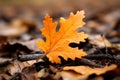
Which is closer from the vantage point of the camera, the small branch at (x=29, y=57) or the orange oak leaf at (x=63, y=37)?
the orange oak leaf at (x=63, y=37)

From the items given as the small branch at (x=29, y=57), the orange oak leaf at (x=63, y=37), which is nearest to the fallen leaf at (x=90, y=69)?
the orange oak leaf at (x=63, y=37)

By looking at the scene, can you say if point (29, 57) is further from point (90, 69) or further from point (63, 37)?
point (90, 69)

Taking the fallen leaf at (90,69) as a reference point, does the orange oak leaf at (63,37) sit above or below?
above

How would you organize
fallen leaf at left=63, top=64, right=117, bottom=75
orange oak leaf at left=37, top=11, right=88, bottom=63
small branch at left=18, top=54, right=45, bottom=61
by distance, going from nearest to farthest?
fallen leaf at left=63, top=64, right=117, bottom=75 < orange oak leaf at left=37, top=11, right=88, bottom=63 < small branch at left=18, top=54, right=45, bottom=61

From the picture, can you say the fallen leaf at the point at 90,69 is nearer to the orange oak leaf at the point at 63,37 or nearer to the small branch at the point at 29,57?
the orange oak leaf at the point at 63,37

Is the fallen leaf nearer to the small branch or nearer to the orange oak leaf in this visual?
the orange oak leaf

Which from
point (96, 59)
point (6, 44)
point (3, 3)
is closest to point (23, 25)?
point (6, 44)

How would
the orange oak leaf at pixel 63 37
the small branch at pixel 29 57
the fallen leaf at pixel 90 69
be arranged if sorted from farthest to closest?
the small branch at pixel 29 57 → the orange oak leaf at pixel 63 37 → the fallen leaf at pixel 90 69

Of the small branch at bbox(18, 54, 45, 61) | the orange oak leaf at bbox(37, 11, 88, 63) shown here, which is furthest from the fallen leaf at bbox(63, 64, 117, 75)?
the small branch at bbox(18, 54, 45, 61)

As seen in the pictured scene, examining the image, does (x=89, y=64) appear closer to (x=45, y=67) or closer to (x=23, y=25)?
(x=45, y=67)
